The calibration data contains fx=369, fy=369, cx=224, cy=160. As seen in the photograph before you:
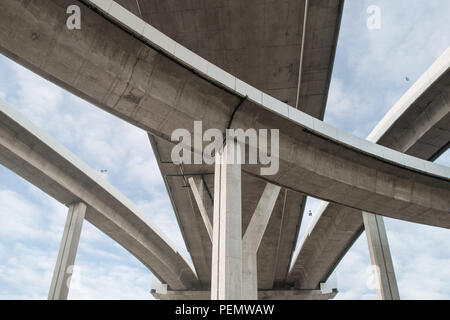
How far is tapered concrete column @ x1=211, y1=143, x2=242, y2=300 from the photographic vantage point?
9.66 meters

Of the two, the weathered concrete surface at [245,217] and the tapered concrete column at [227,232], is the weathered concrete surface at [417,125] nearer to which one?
the weathered concrete surface at [245,217]

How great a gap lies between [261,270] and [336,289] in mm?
9548

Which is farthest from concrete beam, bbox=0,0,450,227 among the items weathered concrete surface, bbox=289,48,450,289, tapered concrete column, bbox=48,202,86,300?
tapered concrete column, bbox=48,202,86,300

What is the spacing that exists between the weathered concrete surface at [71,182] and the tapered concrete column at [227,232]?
34.9 feet

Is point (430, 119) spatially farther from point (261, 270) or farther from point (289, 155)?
point (261, 270)

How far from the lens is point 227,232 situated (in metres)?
10.3

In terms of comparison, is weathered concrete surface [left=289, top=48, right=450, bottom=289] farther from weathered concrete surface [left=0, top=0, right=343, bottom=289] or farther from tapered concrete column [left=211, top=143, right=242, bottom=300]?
tapered concrete column [left=211, top=143, right=242, bottom=300]

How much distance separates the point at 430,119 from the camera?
16531 mm

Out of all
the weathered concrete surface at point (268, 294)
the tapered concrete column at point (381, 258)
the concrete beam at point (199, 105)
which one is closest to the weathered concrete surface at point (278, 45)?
the concrete beam at point (199, 105)

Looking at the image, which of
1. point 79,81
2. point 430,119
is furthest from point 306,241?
point 79,81

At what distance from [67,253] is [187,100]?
1273cm

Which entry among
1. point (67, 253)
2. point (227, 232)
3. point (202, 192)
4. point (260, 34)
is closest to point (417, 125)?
point (260, 34)

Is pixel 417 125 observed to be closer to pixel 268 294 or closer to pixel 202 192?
pixel 202 192

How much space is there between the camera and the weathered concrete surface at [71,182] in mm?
17359
